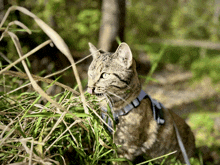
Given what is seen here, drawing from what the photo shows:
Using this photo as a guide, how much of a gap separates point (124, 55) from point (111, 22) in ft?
7.35

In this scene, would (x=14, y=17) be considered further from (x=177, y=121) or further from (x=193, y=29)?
(x=193, y=29)

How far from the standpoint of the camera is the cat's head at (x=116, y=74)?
3.18ft

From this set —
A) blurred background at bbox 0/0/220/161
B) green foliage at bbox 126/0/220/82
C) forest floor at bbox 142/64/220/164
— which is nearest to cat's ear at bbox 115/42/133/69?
blurred background at bbox 0/0/220/161

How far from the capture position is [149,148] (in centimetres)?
110

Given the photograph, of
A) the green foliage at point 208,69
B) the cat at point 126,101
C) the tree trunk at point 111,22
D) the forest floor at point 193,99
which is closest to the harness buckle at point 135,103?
the cat at point 126,101

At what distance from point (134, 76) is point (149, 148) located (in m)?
0.48

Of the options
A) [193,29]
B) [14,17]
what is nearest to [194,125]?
[14,17]

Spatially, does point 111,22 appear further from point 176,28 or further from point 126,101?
point 176,28

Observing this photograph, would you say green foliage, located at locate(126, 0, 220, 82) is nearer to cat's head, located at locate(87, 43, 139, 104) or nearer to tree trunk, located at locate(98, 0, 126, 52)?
tree trunk, located at locate(98, 0, 126, 52)

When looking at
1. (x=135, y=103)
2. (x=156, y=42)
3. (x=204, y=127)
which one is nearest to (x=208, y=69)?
(x=204, y=127)

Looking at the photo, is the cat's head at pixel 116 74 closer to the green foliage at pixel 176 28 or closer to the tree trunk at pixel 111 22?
the tree trunk at pixel 111 22

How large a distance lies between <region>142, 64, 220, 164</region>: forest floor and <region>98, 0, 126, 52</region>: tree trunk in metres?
1.11

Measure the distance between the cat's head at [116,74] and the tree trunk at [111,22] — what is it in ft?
6.48

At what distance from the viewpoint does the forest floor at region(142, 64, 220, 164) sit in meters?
2.40
